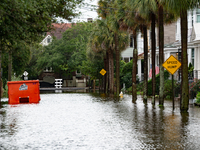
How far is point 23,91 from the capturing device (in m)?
28.4

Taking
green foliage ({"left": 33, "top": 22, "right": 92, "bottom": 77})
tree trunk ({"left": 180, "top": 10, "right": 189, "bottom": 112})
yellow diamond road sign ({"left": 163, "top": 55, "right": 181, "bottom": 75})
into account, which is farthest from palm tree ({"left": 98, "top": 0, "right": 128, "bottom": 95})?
green foliage ({"left": 33, "top": 22, "right": 92, "bottom": 77})

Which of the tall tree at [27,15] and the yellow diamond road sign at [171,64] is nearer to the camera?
the tall tree at [27,15]

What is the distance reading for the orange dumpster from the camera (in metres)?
28.1

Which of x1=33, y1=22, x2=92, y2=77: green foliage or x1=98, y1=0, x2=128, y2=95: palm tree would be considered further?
x1=33, y1=22, x2=92, y2=77: green foliage

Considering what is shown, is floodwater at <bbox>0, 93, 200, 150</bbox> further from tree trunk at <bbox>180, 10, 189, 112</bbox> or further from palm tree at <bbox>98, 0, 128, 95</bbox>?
palm tree at <bbox>98, 0, 128, 95</bbox>

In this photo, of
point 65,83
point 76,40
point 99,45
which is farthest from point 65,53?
point 99,45

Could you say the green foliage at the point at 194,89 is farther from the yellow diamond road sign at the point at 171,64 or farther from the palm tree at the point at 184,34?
the palm tree at the point at 184,34

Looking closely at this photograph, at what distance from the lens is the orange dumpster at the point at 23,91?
1107 inches

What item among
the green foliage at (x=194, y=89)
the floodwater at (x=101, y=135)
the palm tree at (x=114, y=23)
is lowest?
the floodwater at (x=101, y=135)

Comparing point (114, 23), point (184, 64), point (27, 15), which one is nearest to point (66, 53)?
point (114, 23)

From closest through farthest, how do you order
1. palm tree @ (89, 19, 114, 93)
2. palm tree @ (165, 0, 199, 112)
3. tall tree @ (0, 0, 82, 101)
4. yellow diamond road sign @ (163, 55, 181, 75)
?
tall tree @ (0, 0, 82, 101)
palm tree @ (165, 0, 199, 112)
yellow diamond road sign @ (163, 55, 181, 75)
palm tree @ (89, 19, 114, 93)

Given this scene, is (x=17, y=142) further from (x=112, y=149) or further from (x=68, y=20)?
(x=68, y=20)

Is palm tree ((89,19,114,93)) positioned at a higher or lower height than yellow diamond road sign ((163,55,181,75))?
higher

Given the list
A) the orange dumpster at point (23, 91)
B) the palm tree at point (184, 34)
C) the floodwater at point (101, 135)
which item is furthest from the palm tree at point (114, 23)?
the floodwater at point (101, 135)
